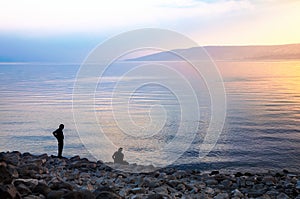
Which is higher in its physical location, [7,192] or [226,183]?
[7,192]

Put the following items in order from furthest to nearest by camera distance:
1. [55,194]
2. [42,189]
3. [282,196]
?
[282,196]
[42,189]
[55,194]

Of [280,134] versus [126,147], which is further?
[280,134]

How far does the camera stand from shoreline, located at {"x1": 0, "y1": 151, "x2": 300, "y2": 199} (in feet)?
28.5

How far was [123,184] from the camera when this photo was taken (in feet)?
43.5

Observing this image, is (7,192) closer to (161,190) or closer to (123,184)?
(161,190)

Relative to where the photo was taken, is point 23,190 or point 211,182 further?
point 211,182

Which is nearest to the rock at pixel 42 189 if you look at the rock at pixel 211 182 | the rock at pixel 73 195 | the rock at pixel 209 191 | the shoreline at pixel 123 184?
the shoreline at pixel 123 184

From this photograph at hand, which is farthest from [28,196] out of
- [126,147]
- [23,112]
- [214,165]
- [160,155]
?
[23,112]

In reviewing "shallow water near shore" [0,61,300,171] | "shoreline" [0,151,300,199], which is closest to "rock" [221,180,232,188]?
"shoreline" [0,151,300,199]

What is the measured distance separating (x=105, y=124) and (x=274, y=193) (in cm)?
2831

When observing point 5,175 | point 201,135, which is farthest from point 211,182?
point 201,135

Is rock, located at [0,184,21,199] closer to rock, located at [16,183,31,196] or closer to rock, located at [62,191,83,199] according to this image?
rock, located at [16,183,31,196]

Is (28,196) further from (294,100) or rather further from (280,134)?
(294,100)

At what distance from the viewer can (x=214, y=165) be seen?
24.5 m
